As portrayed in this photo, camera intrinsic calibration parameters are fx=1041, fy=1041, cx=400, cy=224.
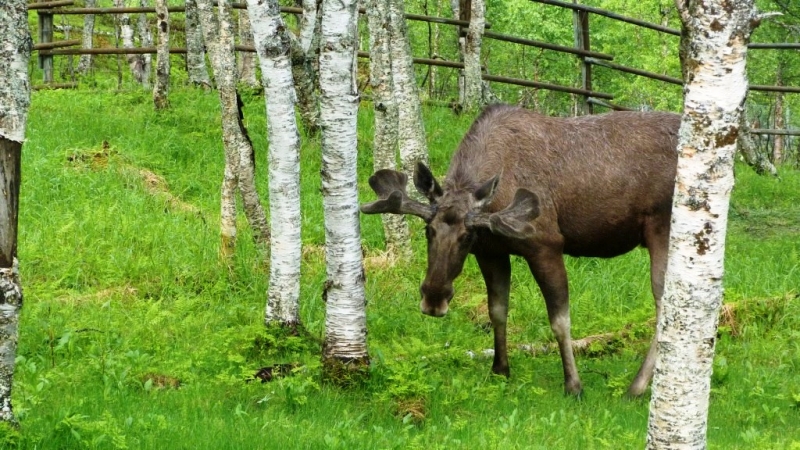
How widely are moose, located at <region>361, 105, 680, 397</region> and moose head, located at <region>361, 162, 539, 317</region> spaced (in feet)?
0.06

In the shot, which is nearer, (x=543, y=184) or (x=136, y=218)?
(x=543, y=184)

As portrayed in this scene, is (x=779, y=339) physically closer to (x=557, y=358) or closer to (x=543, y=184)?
(x=557, y=358)

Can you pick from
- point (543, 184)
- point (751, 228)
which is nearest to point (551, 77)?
point (751, 228)

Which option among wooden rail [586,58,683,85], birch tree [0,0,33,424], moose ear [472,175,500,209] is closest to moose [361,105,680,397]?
moose ear [472,175,500,209]

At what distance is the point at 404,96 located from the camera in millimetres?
11523

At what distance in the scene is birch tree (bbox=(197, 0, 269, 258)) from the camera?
33.3 feet

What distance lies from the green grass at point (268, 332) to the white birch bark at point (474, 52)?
137cm

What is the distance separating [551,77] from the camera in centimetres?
3659

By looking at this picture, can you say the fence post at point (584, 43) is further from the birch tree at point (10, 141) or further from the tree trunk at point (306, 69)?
the birch tree at point (10, 141)

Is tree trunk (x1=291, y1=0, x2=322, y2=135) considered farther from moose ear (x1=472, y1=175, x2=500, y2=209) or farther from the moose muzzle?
the moose muzzle

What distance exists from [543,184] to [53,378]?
4.01 m

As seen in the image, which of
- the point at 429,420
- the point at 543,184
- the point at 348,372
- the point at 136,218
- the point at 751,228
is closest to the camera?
the point at 429,420

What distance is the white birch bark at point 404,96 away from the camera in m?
11.5

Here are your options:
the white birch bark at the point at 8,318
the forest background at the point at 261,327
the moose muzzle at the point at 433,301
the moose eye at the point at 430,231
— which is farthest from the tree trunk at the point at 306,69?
the white birch bark at the point at 8,318
